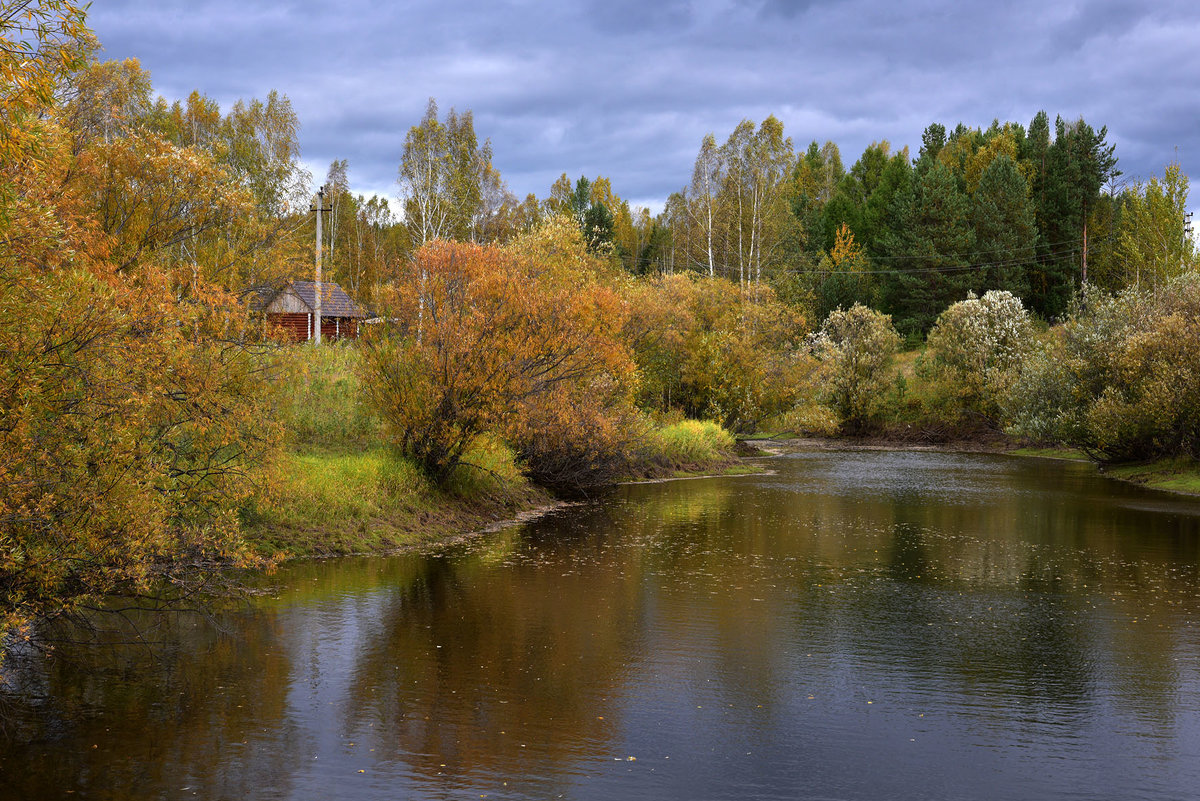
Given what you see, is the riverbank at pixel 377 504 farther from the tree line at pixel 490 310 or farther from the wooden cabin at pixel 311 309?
the wooden cabin at pixel 311 309

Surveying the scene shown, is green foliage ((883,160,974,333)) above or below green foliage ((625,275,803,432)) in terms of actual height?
above

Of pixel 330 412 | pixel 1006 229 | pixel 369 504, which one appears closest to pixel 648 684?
pixel 369 504

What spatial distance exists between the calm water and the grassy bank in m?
1.55

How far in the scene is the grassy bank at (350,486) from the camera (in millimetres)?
22625

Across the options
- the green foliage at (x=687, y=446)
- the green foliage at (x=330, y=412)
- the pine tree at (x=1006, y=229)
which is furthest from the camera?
the pine tree at (x=1006, y=229)

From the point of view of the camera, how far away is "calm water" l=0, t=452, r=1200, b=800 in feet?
34.4

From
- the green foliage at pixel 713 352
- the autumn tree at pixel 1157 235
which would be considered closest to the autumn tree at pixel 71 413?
the green foliage at pixel 713 352

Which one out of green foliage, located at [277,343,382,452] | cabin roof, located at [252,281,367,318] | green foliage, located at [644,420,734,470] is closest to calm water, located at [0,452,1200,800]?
green foliage, located at [277,343,382,452]

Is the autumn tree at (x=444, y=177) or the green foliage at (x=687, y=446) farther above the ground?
the autumn tree at (x=444, y=177)

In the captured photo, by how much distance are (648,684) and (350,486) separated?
13.8 metres

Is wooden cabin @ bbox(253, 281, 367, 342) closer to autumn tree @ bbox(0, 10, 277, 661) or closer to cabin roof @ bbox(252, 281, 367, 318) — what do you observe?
cabin roof @ bbox(252, 281, 367, 318)

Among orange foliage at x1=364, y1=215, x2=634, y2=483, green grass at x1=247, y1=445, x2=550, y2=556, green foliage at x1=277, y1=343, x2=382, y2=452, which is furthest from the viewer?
green foliage at x1=277, y1=343, x2=382, y2=452

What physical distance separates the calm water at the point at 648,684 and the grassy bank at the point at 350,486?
1.55 meters

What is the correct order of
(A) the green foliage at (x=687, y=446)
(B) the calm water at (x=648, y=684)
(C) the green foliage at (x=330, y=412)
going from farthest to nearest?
(A) the green foliage at (x=687, y=446) → (C) the green foliage at (x=330, y=412) → (B) the calm water at (x=648, y=684)
